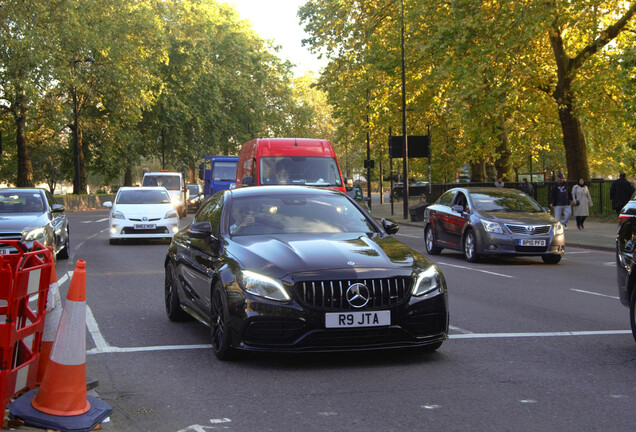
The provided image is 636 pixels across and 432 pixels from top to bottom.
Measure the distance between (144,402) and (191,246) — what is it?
3070 mm

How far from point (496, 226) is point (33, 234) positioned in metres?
8.75

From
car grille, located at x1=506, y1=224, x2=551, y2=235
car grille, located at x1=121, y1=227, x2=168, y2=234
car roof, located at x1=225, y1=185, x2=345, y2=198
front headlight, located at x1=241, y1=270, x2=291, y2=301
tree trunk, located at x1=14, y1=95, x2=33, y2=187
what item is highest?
tree trunk, located at x1=14, y1=95, x2=33, y2=187

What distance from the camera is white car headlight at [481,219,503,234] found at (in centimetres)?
1738

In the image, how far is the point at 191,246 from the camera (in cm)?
870

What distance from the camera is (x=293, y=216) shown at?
8.19 metres

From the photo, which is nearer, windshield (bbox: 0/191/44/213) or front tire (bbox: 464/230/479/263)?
windshield (bbox: 0/191/44/213)

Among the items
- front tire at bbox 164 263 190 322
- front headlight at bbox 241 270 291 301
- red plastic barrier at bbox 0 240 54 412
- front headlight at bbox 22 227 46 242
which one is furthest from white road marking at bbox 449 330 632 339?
front headlight at bbox 22 227 46 242

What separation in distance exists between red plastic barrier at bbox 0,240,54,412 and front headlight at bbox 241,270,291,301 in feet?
5.64

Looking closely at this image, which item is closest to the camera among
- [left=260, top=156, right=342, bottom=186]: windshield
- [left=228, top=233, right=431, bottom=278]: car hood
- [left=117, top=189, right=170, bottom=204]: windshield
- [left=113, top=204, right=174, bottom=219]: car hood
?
[left=228, top=233, right=431, bottom=278]: car hood

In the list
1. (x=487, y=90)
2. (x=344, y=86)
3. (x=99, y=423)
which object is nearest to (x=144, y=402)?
(x=99, y=423)

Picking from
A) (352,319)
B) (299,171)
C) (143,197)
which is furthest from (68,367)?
(143,197)

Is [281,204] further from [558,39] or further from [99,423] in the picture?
[558,39]

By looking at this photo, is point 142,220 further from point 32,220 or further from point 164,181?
point 164,181

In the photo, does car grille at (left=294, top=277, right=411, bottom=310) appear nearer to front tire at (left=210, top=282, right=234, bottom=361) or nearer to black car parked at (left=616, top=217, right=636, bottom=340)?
front tire at (left=210, top=282, right=234, bottom=361)
